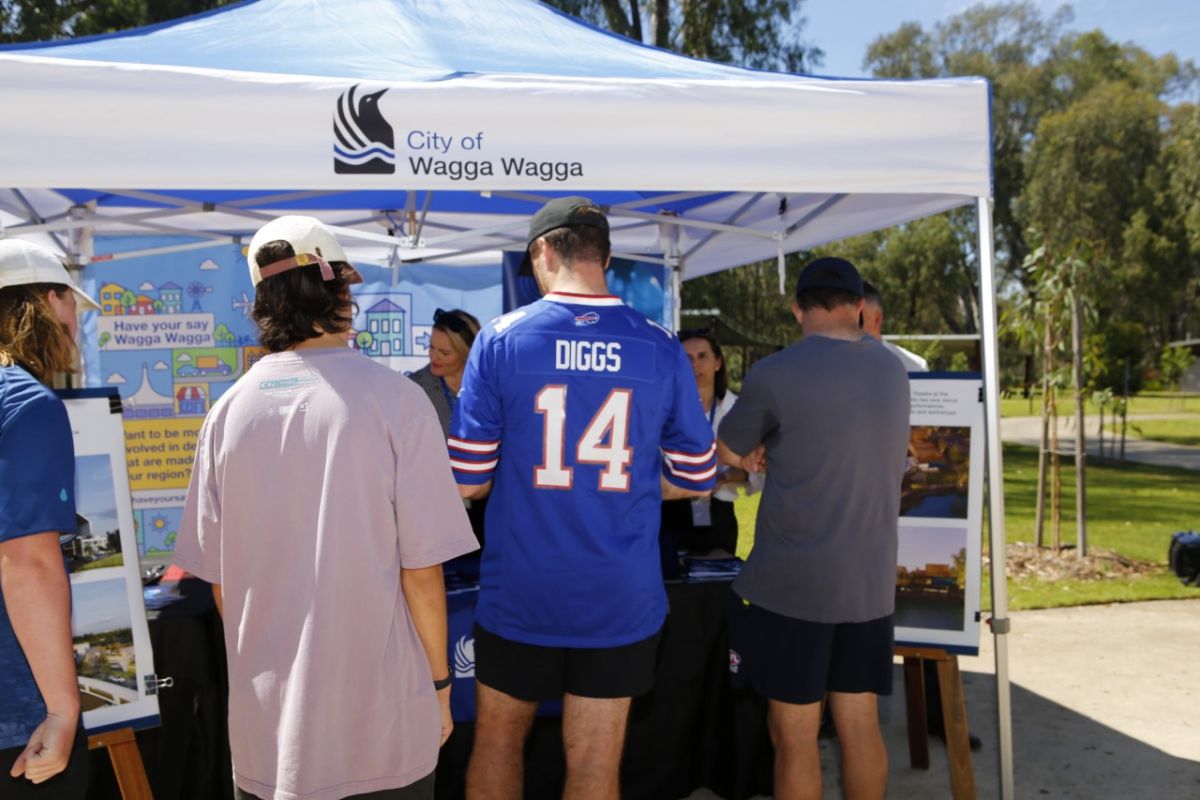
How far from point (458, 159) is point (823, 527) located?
1.37 m

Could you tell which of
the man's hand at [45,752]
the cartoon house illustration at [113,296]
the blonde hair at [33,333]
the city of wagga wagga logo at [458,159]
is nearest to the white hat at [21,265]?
the blonde hair at [33,333]

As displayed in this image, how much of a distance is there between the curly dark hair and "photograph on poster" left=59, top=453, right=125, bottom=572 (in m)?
1.08

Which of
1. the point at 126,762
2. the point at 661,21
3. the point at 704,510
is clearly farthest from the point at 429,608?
the point at 661,21

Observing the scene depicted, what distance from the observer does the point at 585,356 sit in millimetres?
2168

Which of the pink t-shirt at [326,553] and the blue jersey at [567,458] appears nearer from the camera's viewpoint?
the pink t-shirt at [326,553]

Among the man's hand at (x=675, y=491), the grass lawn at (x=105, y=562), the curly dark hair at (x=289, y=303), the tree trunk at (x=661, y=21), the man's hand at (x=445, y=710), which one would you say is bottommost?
the man's hand at (x=445, y=710)

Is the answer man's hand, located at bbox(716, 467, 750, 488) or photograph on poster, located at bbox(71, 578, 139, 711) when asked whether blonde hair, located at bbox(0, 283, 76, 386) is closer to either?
photograph on poster, located at bbox(71, 578, 139, 711)

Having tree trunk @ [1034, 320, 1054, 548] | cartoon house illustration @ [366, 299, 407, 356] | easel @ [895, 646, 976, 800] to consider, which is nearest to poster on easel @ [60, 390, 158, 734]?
easel @ [895, 646, 976, 800]

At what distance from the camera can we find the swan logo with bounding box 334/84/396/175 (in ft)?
8.29

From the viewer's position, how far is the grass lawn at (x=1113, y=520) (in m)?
6.44

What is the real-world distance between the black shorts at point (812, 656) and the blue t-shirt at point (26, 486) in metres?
1.71

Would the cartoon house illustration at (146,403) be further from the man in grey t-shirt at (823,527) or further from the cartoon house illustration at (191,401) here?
the man in grey t-shirt at (823,527)

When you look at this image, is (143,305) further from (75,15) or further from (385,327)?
(75,15)

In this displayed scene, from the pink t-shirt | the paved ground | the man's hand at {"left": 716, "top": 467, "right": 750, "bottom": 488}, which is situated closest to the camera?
the pink t-shirt
